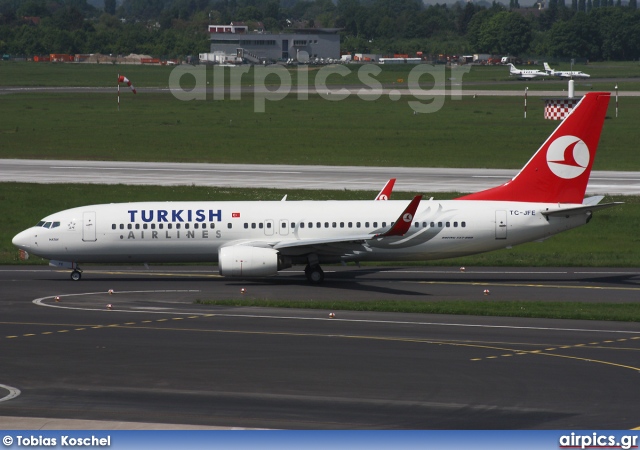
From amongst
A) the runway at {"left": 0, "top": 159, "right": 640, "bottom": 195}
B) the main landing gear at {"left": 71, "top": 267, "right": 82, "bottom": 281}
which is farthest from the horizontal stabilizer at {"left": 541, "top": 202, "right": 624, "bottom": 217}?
the runway at {"left": 0, "top": 159, "right": 640, "bottom": 195}

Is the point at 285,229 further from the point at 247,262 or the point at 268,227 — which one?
the point at 247,262

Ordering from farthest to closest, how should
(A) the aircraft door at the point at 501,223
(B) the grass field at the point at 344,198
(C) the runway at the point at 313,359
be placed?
(B) the grass field at the point at 344,198
(A) the aircraft door at the point at 501,223
(C) the runway at the point at 313,359

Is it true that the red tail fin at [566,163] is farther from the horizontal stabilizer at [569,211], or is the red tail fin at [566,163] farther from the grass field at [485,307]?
the grass field at [485,307]

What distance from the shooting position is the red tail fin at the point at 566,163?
46.1 metres

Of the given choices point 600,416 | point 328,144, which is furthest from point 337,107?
point 600,416

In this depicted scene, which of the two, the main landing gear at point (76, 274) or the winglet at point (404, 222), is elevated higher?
the winglet at point (404, 222)

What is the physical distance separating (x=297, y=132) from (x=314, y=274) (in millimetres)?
63729

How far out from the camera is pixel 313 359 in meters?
31.1

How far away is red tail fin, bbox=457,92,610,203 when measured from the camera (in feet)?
151

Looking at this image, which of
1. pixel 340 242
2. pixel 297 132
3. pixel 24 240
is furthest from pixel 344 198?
pixel 297 132

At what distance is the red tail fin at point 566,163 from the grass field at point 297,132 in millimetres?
35272

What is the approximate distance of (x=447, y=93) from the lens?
164875mm

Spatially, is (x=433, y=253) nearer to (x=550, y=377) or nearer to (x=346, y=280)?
(x=346, y=280)

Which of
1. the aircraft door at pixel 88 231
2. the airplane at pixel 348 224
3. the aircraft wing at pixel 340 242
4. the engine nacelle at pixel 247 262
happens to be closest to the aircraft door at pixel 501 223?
the airplane at pixel 348 224
